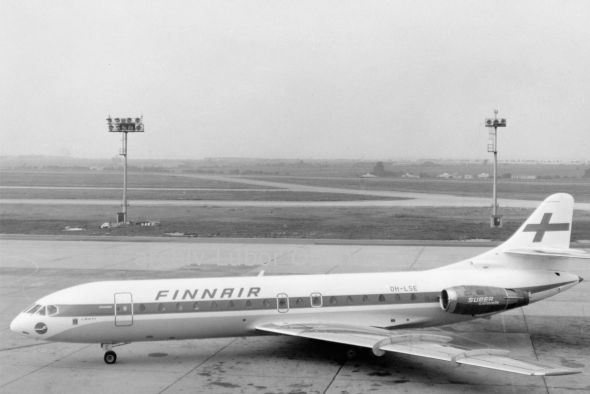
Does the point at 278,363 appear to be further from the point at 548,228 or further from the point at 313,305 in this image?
the point at 548,228

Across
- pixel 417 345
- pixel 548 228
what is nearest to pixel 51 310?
pixel 417 345

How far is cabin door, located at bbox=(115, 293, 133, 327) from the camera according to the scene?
61.2 feet

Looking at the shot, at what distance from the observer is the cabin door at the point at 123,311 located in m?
18.6

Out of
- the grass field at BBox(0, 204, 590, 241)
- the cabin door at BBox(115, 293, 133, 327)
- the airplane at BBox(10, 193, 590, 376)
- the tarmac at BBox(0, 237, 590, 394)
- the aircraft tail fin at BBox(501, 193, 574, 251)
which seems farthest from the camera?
the grass field at BBox(0, 204, 590, 241)

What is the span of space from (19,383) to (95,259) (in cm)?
2282

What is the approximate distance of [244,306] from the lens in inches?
762

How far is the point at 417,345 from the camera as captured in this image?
57.6 ft

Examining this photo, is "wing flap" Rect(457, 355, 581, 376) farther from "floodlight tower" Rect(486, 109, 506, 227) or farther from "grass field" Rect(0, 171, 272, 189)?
"grass field" Rect(0, 171, 272, 189)

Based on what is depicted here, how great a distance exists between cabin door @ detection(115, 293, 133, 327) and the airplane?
0.09 ft

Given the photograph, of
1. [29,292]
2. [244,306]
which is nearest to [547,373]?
[244,306]

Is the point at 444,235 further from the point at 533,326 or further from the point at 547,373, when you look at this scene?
the point at 547,373

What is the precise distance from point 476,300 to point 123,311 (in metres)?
10.4

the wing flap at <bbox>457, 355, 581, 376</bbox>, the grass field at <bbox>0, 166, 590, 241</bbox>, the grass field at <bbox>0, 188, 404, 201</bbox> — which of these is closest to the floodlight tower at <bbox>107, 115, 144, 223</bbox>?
the grass field at <bbox>0, 166, 590, 241</bbox>

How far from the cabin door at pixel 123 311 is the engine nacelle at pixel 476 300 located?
9370mm
